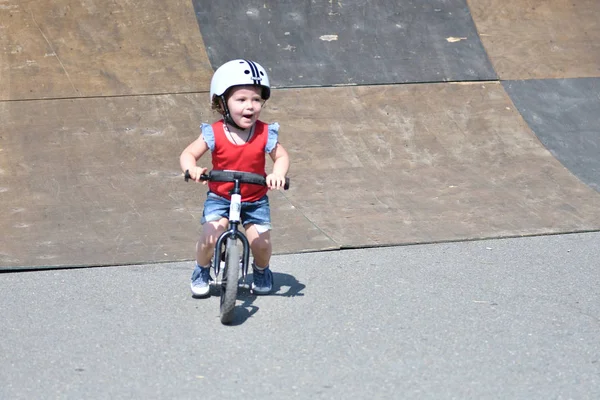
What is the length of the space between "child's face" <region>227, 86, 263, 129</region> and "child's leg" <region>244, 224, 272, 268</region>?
0.60 metres

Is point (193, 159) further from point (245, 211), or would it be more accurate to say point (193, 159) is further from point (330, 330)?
point (330, 330)

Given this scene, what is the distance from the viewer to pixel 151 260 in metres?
6.39

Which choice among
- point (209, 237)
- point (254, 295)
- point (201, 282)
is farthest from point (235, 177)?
point (254, 295)

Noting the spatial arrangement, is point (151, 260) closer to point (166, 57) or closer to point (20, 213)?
point (20, 213)

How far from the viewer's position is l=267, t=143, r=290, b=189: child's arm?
16.8ft

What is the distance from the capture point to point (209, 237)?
17.8 feet

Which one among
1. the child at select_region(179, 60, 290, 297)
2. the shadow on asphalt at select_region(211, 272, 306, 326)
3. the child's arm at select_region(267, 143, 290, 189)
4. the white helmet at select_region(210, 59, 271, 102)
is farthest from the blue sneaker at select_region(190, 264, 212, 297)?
the white helmet at select_region(210, 59, 271, 102)

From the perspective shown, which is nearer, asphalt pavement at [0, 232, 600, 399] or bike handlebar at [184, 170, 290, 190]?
asphalt pavement at [0, 232, 600, 399]

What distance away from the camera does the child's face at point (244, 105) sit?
539 cm

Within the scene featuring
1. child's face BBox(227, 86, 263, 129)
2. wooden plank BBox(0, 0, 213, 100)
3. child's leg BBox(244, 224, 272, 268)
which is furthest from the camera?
wooden plank BBox(0, 0, 213, 100)

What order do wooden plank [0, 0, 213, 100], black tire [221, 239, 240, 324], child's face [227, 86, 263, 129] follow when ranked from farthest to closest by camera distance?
wooden plank [0, 0, 213, 100] < child's face [227, 86, 263, 129] < black tire [221, 239, 240, 324]

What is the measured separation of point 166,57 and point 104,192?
9.44ft

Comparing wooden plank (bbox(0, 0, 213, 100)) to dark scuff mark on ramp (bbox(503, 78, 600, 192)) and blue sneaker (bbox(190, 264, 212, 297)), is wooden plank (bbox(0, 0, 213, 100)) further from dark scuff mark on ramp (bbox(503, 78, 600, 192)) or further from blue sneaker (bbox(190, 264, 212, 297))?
blue sneaker (bbox(190, 264, 212, 297))

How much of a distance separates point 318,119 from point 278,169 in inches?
138
